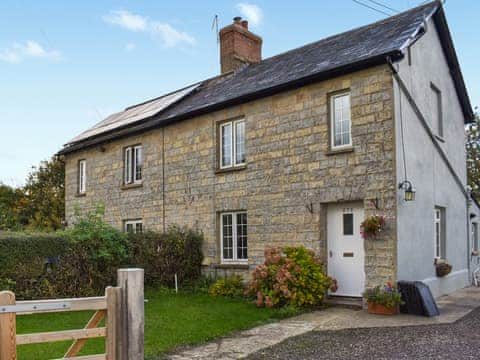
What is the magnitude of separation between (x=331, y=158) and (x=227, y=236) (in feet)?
13.6

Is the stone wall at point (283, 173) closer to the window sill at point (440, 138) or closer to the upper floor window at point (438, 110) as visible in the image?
the window sill at point (440, 138)

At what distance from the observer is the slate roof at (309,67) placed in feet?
37.7

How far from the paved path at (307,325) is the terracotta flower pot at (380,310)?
176mm

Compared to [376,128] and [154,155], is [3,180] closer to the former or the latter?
[154,155]

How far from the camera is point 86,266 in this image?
12.0m

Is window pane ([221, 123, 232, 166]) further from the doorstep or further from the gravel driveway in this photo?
the gravel driveway

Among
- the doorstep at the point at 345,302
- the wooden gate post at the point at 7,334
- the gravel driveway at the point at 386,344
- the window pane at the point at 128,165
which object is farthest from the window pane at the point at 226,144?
the wooden gate post at the point at 7,334

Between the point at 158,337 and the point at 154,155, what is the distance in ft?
31.1

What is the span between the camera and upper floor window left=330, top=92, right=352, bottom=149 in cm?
1162

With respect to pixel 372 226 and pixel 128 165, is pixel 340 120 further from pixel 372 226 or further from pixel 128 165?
pixel 128 165

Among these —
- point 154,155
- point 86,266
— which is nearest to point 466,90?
point 154,155

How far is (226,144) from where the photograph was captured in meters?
14.6

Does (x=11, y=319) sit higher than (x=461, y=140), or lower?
lower

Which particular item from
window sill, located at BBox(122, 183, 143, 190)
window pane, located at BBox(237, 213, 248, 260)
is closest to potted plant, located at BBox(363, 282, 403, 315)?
window pane, located at BBox(237, 213, 248, 260)
